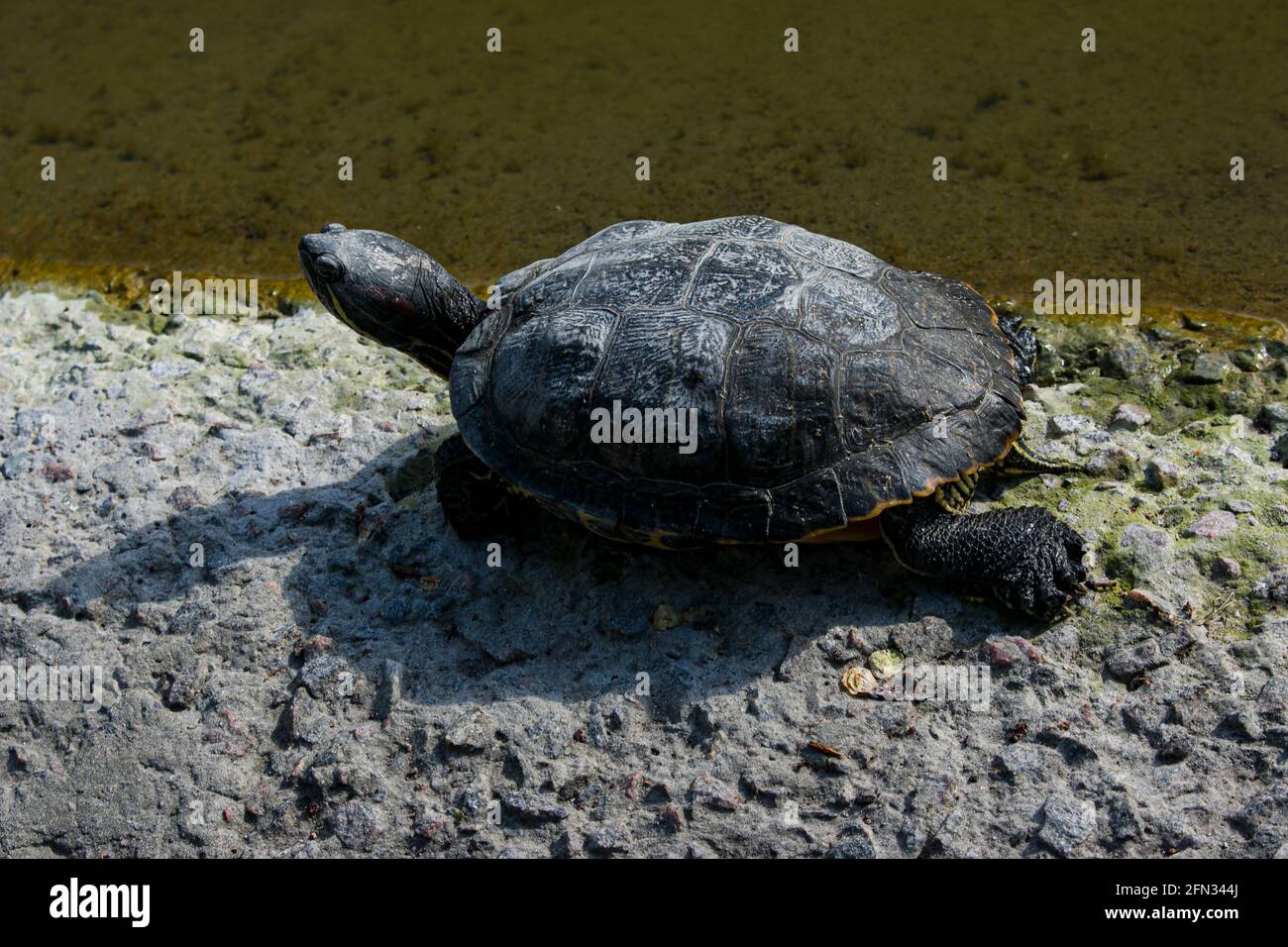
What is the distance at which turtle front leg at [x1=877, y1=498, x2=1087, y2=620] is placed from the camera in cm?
481

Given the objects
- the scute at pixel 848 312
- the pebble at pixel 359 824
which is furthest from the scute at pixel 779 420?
the pebble at pixel 359 824

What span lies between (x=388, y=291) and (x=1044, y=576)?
362cm

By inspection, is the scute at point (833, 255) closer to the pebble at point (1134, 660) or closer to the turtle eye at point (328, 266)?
the pebble at point (1134, 660)

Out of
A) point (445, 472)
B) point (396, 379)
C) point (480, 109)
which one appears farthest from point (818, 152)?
point (445, 472)

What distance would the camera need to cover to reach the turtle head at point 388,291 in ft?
19.3

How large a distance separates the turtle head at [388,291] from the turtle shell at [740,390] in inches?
24.6

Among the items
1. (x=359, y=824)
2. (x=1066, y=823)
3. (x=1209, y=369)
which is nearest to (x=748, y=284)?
(x=1066, y=823)

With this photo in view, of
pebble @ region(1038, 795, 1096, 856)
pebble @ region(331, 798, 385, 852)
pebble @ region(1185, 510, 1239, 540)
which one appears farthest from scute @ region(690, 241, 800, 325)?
pebble @ region(331, 798, 385, 852)

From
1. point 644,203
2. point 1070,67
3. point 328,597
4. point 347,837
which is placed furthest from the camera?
point 1070,67

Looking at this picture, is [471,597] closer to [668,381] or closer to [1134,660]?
[668,381]

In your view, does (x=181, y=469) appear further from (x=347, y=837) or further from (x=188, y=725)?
(x=347, y=837)

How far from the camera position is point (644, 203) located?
8523 millimetres

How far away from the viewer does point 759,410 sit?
4910 mm

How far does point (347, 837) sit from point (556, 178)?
5926 mm
